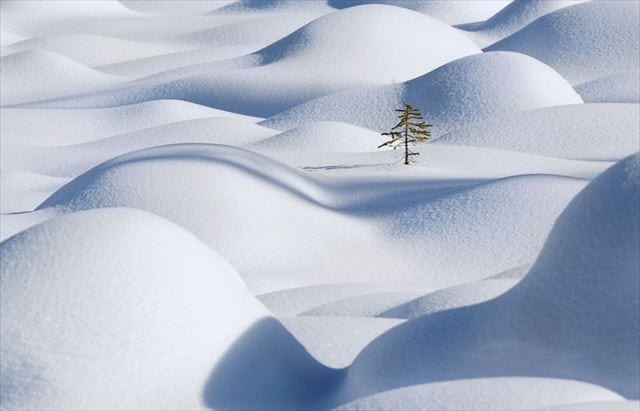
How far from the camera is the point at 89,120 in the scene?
11.2m

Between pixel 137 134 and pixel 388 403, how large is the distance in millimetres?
7158

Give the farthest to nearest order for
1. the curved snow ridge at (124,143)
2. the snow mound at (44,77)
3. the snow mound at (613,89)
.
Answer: the snow mound at (44,77)
the snow mound at (613,89)
the curved snow ridge at (124,143)

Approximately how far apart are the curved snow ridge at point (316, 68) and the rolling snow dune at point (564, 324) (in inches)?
314

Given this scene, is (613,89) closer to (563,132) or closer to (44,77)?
(563,132)

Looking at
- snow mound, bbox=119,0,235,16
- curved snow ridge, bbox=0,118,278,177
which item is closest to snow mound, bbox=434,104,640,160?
curved snow ridge, bbox=0,118,278,177

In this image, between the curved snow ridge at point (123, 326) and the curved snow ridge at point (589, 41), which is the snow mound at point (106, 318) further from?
the curved snow ridge at point (589, 41)

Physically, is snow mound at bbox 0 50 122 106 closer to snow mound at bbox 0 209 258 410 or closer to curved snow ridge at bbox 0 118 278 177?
curved snow ridge at bbox 0 118 278 177

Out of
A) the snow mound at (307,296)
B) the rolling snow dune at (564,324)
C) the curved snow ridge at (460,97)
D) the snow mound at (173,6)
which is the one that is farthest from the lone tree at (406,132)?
the snow mound at (173,6)

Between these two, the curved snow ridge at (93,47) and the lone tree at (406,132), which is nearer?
the lone tree at (406,132)

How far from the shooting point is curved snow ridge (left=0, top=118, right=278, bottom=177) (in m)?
9.23

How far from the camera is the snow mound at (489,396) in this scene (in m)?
3.14

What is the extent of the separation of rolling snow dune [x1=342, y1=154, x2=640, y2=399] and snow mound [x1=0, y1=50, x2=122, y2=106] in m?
9.69

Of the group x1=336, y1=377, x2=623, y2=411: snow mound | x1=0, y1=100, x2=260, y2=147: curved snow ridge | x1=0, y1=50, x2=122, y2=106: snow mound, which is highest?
x1=0, y1=50, x2=122, y2=106: snow mound

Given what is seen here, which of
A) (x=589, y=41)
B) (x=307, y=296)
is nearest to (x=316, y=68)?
(x=589, y=41)
